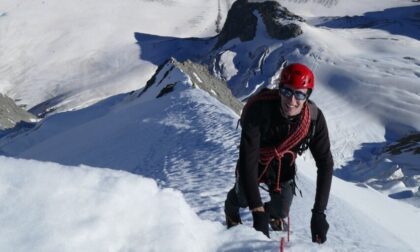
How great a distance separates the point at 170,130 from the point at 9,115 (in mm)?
33503

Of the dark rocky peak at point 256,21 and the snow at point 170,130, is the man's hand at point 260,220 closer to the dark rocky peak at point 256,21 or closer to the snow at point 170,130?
the snow at point 170,130

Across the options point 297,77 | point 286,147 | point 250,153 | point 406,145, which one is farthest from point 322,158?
point 406,145

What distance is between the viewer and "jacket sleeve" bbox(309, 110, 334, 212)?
5.01 metres

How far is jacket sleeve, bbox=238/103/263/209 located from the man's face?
0.25m

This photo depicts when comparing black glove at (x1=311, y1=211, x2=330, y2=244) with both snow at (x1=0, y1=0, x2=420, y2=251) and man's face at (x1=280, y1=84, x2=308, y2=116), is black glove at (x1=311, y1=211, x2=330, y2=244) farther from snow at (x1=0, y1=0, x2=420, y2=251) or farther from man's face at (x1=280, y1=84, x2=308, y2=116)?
man's face at (x1=280, y1=84, x2=308, y2=116)

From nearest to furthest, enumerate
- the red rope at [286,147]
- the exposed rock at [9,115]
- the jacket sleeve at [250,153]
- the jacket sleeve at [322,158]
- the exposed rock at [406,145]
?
the jacket sleeve at [250,153]
the red rope at [286,147]
the jacket sleeve at [322,158]
the exposed rock at [406,145]
the exposed rock at [9,115]

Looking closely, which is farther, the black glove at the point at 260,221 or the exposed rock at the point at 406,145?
the exposed rock at the point at 406,145

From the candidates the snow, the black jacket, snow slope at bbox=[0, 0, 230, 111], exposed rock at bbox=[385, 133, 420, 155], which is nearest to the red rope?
the black jacket

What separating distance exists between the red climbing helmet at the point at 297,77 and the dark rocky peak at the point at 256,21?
5955 centimetres

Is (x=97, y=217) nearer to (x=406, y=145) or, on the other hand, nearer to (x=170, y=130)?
(x=170, y=130)

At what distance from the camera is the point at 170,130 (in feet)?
53.4

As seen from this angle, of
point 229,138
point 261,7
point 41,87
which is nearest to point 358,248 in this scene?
point 229,138

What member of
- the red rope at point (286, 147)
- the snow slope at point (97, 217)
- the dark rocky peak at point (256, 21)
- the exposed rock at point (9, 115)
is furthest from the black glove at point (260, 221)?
the dark rocky peak at point (256, 21)

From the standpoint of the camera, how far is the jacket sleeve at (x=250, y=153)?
15.5 feet
